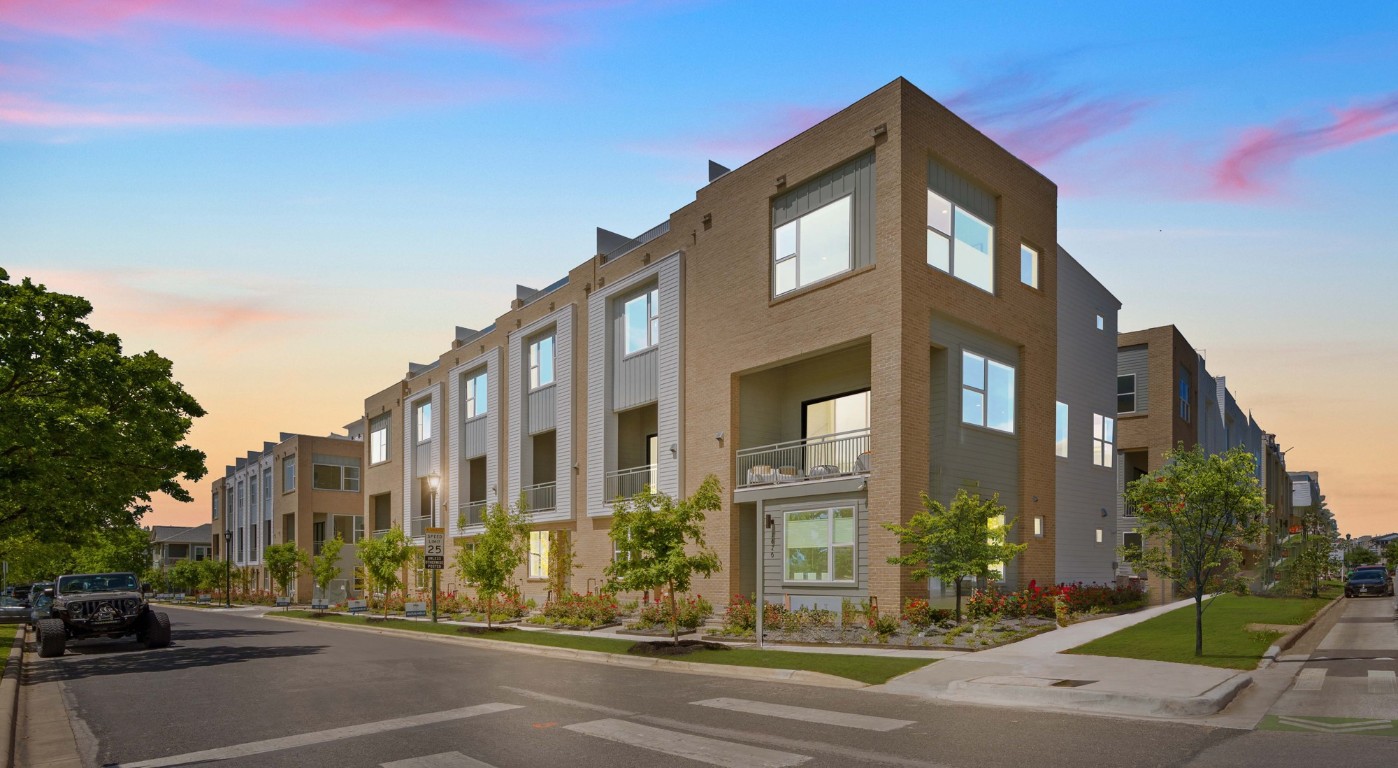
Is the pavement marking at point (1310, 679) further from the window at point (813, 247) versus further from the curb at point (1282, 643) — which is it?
the window at point (813, 247)

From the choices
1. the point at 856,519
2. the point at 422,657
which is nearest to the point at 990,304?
the point at 856,519

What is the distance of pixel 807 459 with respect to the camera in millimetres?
27031

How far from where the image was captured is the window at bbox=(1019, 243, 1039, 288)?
95.8 ft

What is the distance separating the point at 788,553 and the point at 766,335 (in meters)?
6.33

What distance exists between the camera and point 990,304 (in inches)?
1057

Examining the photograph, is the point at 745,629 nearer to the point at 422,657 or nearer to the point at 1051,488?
the point at 422,657

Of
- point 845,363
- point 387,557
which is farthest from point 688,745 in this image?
point 387,557

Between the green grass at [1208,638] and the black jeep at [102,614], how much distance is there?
23218 millimetres

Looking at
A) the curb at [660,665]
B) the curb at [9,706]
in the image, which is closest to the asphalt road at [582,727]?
the curb at [660,665]

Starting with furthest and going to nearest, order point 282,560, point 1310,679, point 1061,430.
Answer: point 282,560
point 1061,430
point 1310,679

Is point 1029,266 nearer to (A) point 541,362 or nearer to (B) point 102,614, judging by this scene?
(A) point 541,362

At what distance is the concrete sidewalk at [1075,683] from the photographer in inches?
472

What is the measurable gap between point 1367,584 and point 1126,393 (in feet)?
51.1

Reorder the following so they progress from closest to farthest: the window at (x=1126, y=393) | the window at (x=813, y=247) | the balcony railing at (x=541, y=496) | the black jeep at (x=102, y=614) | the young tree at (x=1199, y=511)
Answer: the young tree at (x=1199, y=511), the black jeep at (x=102, y=614), the window at (x=813, y=247), the balcony railing at (x=541, y=496), the window at (x=1126, y=393)
